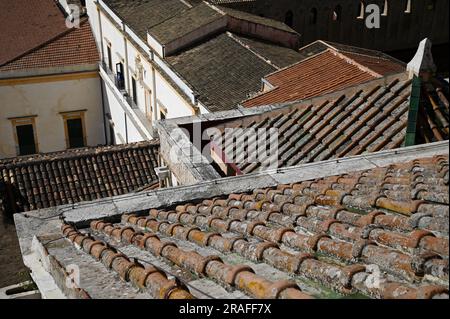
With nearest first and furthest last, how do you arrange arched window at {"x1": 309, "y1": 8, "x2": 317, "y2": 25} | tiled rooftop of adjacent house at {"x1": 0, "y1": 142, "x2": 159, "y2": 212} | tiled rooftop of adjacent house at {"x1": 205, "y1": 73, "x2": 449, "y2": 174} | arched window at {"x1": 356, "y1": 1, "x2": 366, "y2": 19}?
tiled rooftop of adjacent house at {"x1": 205, "y1": 73, "x2": 449, "y2": 174}, tiled rooftop of adjacent house at {"x1": 0, "y1": 142, "x2": 159, "y2": 212}, arched window at {"x1": 309, "y1": 8, "x2": 317, "y2": 25}, arched window at {"x1": 356, "y1": 1, "x2": 366, "y2": 19}

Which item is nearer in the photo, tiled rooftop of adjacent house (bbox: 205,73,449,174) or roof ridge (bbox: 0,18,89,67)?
tiled rooftop of adjacent house (bbox: 205,73,449,174)

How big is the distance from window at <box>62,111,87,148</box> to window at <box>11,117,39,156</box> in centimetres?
130

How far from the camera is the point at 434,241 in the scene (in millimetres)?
4582

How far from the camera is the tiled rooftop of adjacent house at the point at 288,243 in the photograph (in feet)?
14.5

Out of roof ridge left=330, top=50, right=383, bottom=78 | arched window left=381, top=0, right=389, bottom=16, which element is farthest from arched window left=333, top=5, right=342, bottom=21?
roof ridge left=330, top=50, right=383, bottom=78

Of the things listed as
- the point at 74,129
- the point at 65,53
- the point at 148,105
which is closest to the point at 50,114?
the point at 74,129

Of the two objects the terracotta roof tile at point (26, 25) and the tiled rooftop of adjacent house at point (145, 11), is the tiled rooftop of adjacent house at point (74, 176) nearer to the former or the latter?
the tiled rooftop of adjacent house at point (145, 11)

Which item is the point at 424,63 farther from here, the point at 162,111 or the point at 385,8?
the point at 385,8

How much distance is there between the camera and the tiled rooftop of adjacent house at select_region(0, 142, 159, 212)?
16.6 m

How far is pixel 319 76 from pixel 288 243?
10.5 m

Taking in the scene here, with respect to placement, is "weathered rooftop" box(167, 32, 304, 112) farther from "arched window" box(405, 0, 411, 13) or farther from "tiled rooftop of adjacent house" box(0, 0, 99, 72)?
"arched window" box(405, 0, 411, 13)
